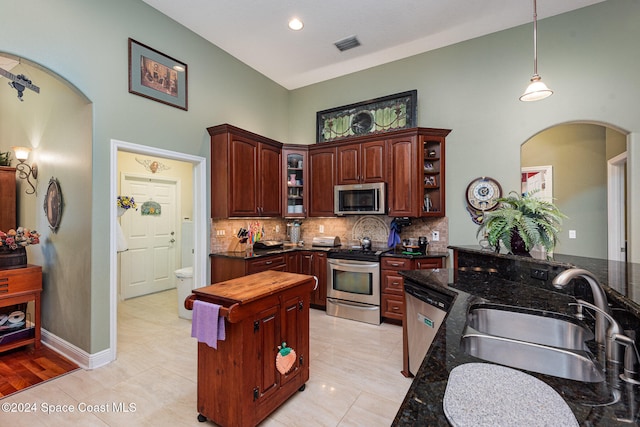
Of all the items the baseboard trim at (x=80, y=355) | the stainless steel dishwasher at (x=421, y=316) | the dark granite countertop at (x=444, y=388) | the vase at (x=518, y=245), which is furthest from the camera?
the baseboard trim at (x=80, y=355)

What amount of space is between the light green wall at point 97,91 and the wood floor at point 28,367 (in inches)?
8.3

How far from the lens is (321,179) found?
15.2ft

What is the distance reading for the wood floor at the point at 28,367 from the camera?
246 cm

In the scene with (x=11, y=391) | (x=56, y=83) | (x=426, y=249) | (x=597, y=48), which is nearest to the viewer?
(x=11, y=391)

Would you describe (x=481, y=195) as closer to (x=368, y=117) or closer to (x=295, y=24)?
(x=368, y=117)

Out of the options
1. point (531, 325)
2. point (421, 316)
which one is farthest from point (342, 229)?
point (531, 325)

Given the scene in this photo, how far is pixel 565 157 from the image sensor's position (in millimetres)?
4488

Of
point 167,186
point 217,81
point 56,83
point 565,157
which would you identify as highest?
point 217,81

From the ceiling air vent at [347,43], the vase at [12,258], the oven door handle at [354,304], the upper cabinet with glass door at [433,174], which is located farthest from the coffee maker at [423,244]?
the vase at [12,258]

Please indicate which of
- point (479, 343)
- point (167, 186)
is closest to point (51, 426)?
point (479, 343)

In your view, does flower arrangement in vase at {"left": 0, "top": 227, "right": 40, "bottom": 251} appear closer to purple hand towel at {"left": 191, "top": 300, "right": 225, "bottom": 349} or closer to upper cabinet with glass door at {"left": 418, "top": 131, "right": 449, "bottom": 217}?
purple hand towel at {"left": 191, "top": 300, "right": 225, "bottom": 349}

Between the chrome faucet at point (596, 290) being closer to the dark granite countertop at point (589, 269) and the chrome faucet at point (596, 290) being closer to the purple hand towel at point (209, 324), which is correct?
the dark granite countertop at point (589, 269)

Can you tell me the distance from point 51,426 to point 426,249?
3977 mm

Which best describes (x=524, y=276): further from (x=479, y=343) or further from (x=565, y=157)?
(x=565, y=157)
